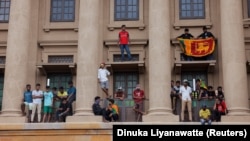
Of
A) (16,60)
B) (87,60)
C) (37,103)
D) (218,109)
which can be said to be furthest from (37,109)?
(218,109)

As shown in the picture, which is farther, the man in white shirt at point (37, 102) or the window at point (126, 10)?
the window at point (126, 10)

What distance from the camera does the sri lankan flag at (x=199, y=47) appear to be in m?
37.1

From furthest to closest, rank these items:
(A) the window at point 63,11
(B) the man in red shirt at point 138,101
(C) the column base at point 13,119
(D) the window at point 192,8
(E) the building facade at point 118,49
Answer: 1. (A) the window at point 63,11
2. (D) the window at point 192,8
3. (E) the building facade at point 118,49
4. (B) the man in red shirt at point 138,101
5. (C) the column base at point 13,119

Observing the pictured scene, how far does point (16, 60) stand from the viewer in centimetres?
3525

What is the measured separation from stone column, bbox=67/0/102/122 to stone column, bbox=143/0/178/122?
10.6 feet

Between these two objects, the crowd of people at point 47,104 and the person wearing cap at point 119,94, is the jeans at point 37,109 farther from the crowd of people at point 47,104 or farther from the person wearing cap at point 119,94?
the person wearing cap at point 119,94

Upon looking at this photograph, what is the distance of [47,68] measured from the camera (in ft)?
125

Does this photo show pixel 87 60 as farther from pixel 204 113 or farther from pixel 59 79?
pixel 204 113

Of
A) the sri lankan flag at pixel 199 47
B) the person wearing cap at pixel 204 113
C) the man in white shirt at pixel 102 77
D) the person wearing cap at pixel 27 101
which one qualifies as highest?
the sri lankan flag at pixel 199 47

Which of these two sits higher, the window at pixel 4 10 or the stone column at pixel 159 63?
the window at pixel 4 10

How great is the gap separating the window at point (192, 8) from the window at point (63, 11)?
24.0ft

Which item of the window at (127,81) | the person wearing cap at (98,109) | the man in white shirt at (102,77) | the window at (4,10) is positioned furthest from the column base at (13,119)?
the window at (4,10)

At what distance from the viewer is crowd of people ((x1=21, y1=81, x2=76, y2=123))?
33312 mm

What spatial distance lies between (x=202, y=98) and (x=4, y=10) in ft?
49.8
